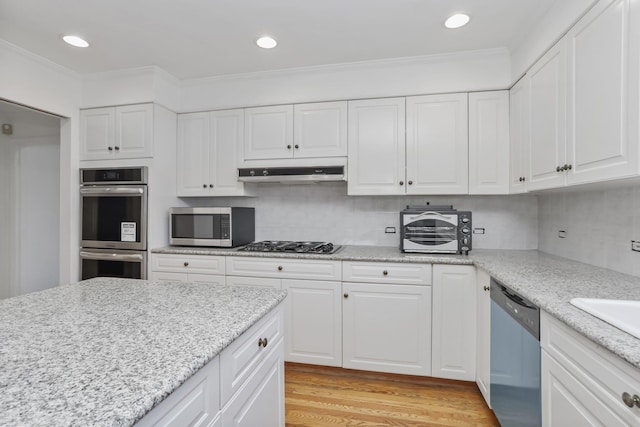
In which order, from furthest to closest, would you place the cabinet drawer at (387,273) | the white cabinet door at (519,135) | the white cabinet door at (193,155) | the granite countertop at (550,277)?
the white cabinet door at (193,155)
the cabinet drawer at (387,273)
the white cabinet door at (519,135)
the granite countertop at (550,277)


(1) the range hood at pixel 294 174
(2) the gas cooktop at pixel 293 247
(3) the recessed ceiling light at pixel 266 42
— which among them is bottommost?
(2) the gas cooktop at pixel 293 247

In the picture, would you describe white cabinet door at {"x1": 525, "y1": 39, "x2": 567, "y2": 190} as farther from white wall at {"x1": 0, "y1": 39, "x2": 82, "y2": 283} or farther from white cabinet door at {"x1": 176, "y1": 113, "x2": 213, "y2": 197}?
white wall at {"x1": 0, "y1": 39, "x2": 82, "y2": 283}

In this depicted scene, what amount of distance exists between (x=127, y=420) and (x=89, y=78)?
327 cm

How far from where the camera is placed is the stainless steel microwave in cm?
277

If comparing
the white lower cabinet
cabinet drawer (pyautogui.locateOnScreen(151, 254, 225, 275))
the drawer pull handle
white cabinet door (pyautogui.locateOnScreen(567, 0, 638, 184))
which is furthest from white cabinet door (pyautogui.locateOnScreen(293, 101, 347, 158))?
the drawer pull handle

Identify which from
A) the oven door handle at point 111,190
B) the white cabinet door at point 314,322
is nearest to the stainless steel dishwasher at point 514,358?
the white cabinet door at point 314,322

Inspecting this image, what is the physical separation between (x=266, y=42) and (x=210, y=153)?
1.15m

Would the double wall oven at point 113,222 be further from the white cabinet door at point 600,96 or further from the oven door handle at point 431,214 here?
the white cabinet door at point 600,96

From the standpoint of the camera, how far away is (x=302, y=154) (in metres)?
2.75

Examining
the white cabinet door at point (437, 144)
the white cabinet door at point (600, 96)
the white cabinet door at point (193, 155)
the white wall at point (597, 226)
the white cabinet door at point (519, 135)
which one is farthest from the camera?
the white cabinet door at point (193, 155)

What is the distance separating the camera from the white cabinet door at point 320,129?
268cm

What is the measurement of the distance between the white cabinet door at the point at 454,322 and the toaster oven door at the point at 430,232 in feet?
0.67

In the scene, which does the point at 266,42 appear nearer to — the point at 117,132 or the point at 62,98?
the point at 117,132

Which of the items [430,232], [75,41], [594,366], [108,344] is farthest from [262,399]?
[75,41]
